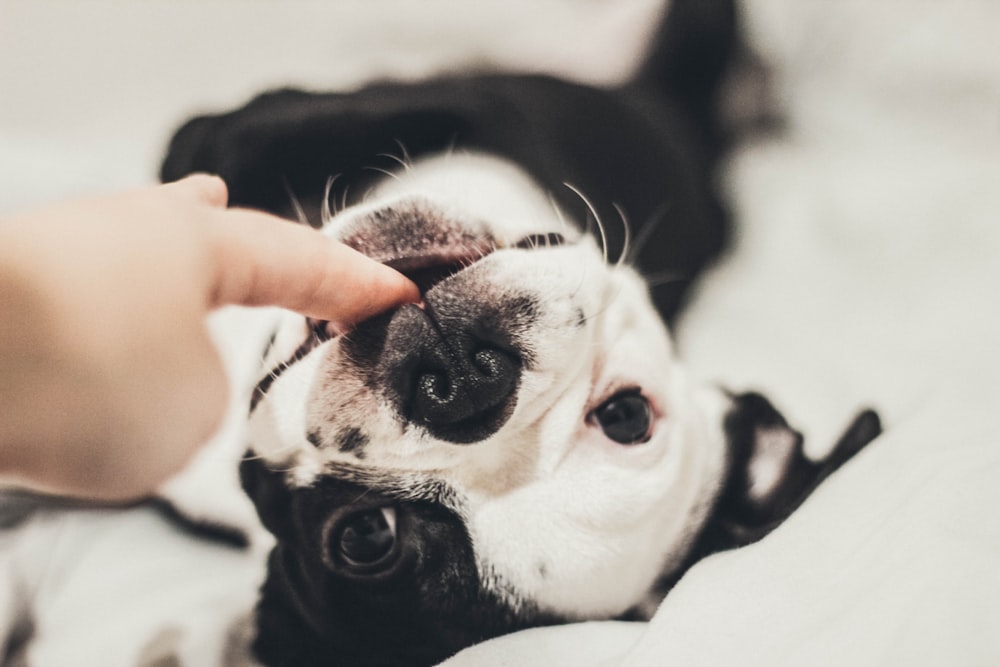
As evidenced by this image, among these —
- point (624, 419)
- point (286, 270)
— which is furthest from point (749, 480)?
point (286, 270)

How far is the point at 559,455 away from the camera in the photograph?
1047 mm

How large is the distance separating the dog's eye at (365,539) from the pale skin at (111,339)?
0.43 meters

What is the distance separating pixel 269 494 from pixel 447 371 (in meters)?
0.38

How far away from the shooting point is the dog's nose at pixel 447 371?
89cm

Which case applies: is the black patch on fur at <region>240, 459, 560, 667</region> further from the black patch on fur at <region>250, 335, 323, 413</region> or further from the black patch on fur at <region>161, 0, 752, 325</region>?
the black patch on fur at <region>161, 0, 752, 325</region>

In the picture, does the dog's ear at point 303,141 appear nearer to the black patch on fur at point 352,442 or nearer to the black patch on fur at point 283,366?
the black patch on fur at point 283,366

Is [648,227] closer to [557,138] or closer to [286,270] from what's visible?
[557,138]

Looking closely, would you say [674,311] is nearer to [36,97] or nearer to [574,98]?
[574,98]

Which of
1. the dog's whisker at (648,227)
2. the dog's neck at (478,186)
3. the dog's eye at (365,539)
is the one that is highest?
the dog's neck at (478,186)

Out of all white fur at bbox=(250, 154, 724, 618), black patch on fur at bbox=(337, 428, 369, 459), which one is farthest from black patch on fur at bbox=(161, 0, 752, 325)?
black patch on fur at bbox=(337, 428, 369, 459)

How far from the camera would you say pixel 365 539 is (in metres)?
0.98

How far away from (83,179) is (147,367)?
5.14ft

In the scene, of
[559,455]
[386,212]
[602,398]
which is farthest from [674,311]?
[386,212]

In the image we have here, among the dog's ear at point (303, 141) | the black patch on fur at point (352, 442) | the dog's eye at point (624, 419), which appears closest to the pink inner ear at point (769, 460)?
the dog's eye at point (624, 419)
